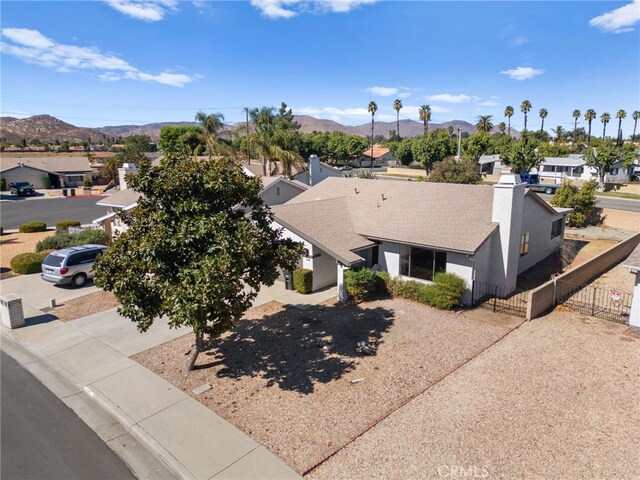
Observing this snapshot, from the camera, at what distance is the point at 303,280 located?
18.9m

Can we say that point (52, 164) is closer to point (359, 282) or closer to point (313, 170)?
point (313, 170)

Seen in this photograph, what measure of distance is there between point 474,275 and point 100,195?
57935 millimetres

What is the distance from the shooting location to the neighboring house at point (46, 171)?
6488 cm

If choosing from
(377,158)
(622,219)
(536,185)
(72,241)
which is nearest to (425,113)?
(377,158)

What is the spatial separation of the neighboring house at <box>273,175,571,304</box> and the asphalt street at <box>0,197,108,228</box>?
2748 centimetres

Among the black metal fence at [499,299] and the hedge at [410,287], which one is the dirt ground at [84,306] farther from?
the black metal fence at [499,299]

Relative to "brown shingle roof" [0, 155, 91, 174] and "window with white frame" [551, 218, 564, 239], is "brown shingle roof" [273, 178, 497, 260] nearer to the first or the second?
"window with white frame" [551, 218, 564, 239]

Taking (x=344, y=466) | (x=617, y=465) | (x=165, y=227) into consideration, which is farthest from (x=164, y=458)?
(x=617, y=465)

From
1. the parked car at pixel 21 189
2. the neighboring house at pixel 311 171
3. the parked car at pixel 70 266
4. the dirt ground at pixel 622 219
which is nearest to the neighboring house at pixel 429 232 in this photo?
the parked car at pixel 70 266

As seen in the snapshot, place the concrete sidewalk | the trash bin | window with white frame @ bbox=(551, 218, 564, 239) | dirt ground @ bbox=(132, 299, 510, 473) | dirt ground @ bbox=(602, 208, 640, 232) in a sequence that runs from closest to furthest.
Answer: the concrete sidewalk
dirt ground @ bbox=(132, 299, 510, 473)
the trash bin
window with white frame @ bbox=(551, 218, 564, 239)
dirt ground @ bbox=(602, 208, 640, 232)

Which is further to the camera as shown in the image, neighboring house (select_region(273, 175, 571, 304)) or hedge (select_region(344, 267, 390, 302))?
hedge (select_region(344, 267, 390, 302))

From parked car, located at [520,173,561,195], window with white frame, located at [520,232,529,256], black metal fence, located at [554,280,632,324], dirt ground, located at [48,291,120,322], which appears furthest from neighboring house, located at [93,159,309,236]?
parked car, located at [520,173,561,195]

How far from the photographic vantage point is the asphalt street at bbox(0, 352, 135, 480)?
8625 mm

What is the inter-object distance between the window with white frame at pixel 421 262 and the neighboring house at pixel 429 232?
0.13 feet
